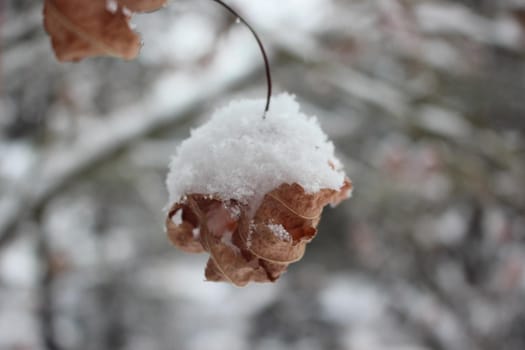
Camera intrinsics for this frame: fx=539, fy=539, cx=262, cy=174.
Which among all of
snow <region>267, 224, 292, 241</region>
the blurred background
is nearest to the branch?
the blurred background

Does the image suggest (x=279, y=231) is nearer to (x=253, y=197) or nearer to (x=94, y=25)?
(x=253, y=197)

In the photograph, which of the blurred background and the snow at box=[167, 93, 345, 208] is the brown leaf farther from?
the blurred background

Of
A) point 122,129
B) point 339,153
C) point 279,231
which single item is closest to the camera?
point 279,231

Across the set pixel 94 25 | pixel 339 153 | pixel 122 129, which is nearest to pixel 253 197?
pixel 94 25

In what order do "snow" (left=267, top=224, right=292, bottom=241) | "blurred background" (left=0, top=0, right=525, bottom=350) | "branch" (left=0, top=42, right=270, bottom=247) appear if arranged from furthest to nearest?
"blurred background" (left=0, top=0, right=525, bottom=350), "branch" (left=0, top=42, right=270, bottom=247), "snow" (left=267, top=224, right=292, bottom=241)

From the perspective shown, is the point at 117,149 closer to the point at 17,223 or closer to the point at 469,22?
the point at 17,223

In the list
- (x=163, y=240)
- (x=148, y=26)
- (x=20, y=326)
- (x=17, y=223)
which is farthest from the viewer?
(x=163, y=240)

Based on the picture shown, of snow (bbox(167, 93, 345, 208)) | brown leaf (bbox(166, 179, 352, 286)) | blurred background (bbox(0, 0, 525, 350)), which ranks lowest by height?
blurred background (bbox(0, 0, 525, 350))

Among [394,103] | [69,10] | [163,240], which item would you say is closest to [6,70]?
[394,103]
